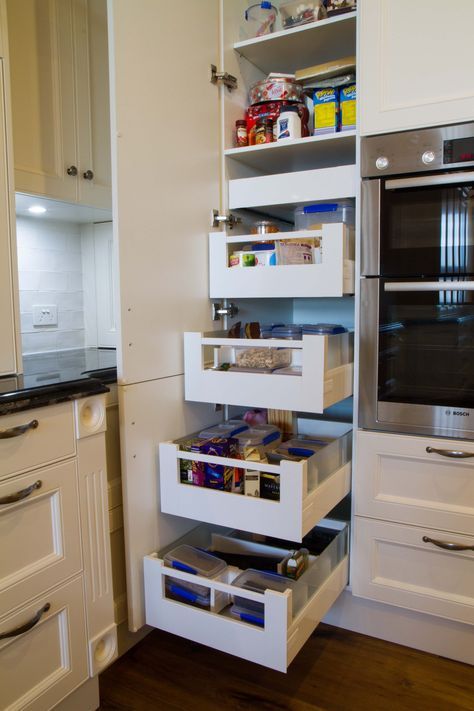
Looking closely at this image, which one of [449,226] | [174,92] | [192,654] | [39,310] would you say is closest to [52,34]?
[174,92]

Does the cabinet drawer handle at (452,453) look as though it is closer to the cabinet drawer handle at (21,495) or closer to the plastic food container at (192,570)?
the plastic food container at (192,570)

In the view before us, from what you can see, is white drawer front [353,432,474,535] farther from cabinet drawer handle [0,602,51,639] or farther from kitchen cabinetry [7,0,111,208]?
kitchen cabinetry [7,0,111,208]

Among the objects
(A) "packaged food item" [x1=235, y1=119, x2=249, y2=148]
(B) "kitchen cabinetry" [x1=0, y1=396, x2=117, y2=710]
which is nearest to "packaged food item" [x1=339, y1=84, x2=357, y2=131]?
(A) "packaged food item" [x1=235, y1=119, x2=249, y2=148]

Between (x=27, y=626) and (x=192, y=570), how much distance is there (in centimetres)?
46

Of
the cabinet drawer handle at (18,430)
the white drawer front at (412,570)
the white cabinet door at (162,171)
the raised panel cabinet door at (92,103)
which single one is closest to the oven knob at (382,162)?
the white cabinet door at (162,171)

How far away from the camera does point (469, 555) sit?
1412mm

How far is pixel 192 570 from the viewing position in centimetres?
142

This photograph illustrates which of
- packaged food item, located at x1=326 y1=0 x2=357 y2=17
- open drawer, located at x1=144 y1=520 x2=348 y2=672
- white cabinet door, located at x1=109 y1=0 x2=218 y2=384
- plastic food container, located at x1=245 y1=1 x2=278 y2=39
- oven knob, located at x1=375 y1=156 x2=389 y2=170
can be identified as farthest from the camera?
plastic food container, located at x1=245 y1=1 x2=278 y2=39

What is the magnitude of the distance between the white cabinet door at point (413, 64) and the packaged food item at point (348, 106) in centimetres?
13

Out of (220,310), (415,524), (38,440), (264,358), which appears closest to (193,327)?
(220,310)

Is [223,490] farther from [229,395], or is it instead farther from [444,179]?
[444,179]

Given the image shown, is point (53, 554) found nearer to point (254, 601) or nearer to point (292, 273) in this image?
point (254, 601)

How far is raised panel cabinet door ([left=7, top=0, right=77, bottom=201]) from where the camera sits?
1510 millimetres

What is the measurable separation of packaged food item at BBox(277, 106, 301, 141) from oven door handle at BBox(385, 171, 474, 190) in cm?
39
